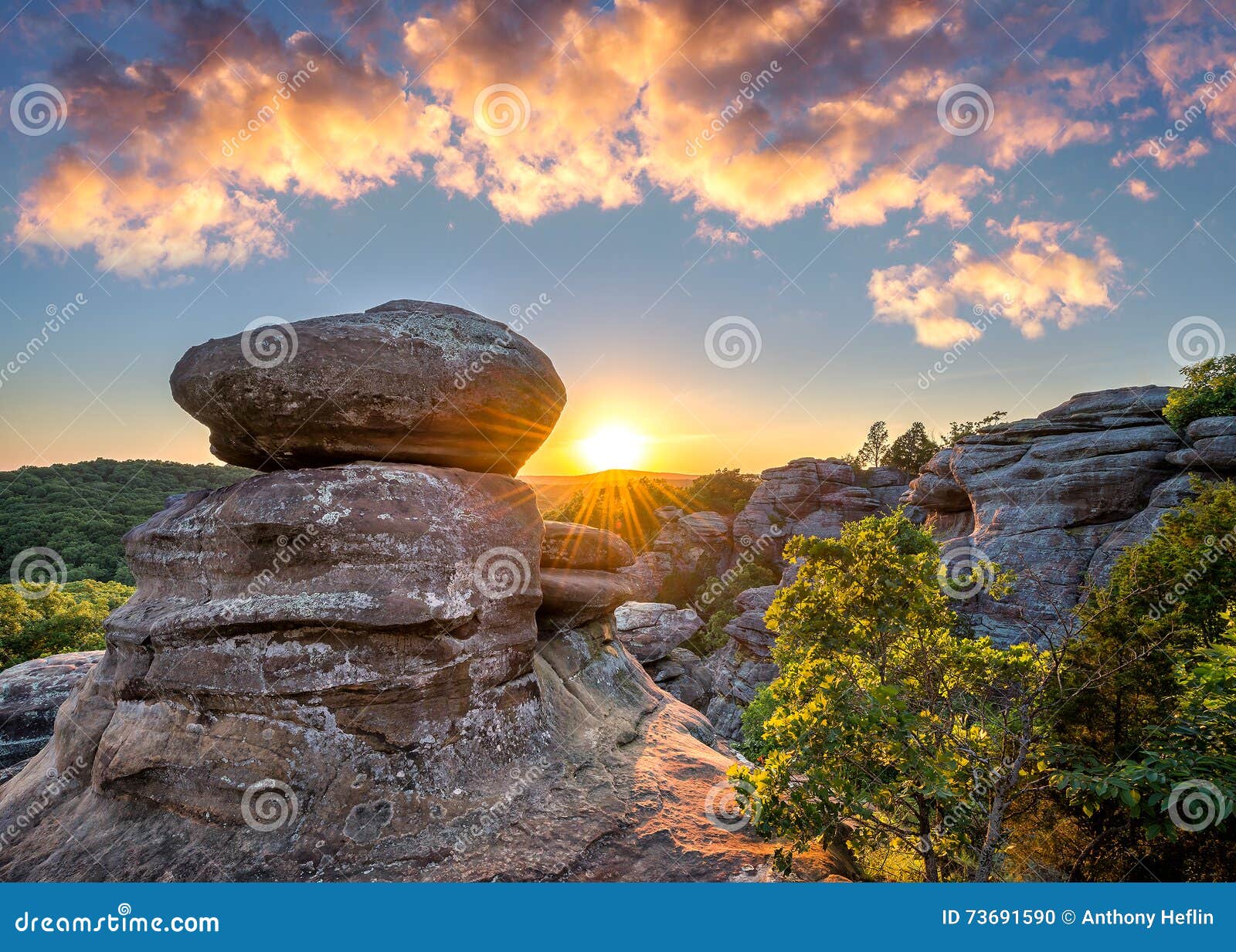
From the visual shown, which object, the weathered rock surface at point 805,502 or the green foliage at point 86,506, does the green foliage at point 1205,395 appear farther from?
the green foliage at point 86,506

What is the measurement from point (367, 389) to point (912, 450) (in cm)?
5977

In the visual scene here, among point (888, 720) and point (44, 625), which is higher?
point (44, 625)

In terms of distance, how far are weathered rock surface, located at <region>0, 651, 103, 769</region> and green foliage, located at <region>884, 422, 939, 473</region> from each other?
59.9 meters

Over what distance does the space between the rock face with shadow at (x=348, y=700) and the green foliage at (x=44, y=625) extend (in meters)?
21.5

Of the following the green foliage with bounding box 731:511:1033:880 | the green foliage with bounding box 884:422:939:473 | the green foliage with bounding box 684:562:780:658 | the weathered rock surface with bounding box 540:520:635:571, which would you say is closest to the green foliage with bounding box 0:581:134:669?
the weathered rock surface with bounding box 540:520:635:571

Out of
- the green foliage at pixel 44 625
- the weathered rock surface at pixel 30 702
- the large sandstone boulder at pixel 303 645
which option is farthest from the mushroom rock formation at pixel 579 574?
the green foliage at pixel 44 625

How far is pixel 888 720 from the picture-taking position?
526cm

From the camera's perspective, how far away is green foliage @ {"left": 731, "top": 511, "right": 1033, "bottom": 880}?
5254mm

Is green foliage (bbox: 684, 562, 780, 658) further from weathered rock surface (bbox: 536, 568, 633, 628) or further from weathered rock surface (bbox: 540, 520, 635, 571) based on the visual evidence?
weathered rock surface (bbox: 536, 568, 633, 628)

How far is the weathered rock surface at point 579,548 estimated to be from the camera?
12.6 meters

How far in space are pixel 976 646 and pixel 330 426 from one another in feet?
30.4

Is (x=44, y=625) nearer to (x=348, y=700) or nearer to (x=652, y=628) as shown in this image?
(x=348, y=700)

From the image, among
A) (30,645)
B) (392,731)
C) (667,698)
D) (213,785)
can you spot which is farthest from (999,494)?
(30,645)

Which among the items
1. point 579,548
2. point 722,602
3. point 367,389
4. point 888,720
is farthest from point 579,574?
point 722,602
